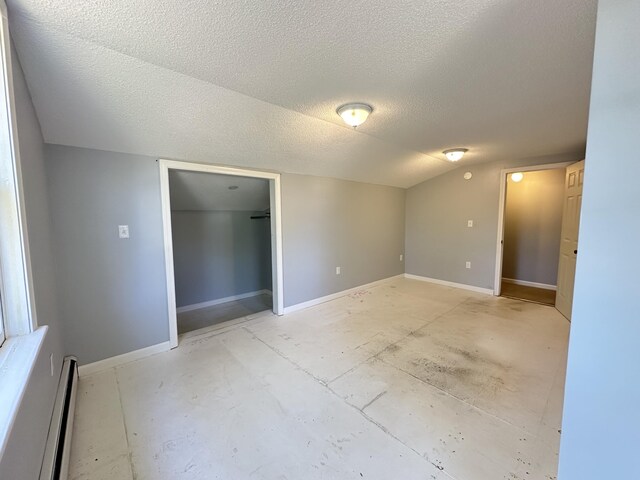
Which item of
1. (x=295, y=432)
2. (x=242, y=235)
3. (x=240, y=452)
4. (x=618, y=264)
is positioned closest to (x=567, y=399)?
(x=618, y=264)

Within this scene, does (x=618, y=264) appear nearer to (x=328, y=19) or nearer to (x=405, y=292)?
(x=328, y=19)

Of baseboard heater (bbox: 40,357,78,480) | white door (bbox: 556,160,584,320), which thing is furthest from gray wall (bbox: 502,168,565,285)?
baseboard heater (bbox: 40,357,78,480)

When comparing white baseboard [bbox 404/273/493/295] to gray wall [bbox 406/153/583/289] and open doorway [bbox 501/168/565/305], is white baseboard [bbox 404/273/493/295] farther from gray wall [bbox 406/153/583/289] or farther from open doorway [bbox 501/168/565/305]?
open doorway [bbox 501/168/565/305]

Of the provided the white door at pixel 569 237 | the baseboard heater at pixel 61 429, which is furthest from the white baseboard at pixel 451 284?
the baseboard heater at pixel 61 429

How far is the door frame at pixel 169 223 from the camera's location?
8.41ft

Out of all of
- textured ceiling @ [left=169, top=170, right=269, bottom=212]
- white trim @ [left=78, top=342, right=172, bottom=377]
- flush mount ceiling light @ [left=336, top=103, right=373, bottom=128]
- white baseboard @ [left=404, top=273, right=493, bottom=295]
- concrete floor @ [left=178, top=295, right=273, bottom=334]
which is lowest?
concrete floor @ [left=178, top=295, right=273, bottom=334]

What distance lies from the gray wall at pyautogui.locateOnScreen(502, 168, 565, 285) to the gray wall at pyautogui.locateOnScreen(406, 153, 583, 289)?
2.02 ft

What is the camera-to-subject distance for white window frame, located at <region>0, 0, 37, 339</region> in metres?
1.13

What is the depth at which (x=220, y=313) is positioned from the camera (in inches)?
154

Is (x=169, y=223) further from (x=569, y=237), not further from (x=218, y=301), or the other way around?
(x=569, y=237)

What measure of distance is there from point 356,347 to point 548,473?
1564mm

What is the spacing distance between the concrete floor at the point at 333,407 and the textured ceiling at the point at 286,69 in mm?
2060

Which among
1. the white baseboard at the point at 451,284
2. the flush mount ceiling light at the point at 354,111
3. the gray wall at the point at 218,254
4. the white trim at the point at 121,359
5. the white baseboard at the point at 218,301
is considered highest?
the flush mount ceiling light at the point at 354,111

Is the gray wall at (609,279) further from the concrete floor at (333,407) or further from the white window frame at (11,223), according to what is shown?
the white window frame at (11,223)
